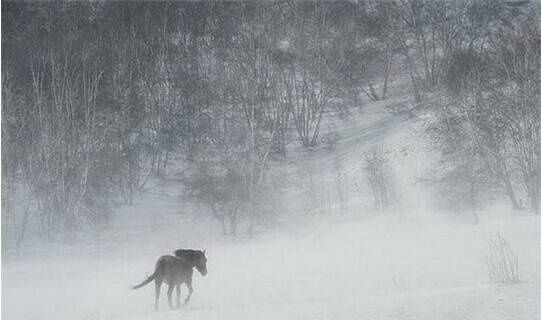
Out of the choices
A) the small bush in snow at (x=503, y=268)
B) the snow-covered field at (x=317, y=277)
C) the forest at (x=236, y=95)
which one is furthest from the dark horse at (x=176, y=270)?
the forest at (x=236, y=95)

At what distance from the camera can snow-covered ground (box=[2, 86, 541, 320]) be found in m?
9.05

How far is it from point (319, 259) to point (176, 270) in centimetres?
1001

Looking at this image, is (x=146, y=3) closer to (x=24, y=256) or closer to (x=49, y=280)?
(x=24, y=256)

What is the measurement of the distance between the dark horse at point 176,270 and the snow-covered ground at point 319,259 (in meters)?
0.47

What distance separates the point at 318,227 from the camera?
31.2 m

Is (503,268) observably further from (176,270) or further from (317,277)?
(176,270)

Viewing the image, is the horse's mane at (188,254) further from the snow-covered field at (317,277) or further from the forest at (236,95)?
the forest at (236,95)

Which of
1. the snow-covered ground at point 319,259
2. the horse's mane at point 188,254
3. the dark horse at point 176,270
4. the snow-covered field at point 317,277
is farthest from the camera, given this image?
the horse's mane at point 188,254

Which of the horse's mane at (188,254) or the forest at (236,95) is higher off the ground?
the forest at (236,95)

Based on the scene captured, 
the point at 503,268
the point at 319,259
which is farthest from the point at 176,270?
the point at 319,259

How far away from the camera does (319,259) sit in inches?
814

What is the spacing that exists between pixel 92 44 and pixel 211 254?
21.7 metres

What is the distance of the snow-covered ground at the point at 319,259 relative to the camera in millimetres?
9047

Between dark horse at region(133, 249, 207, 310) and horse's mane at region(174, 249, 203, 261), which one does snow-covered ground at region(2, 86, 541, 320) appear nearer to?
dark horse at region(133, 249, 207, 310)
